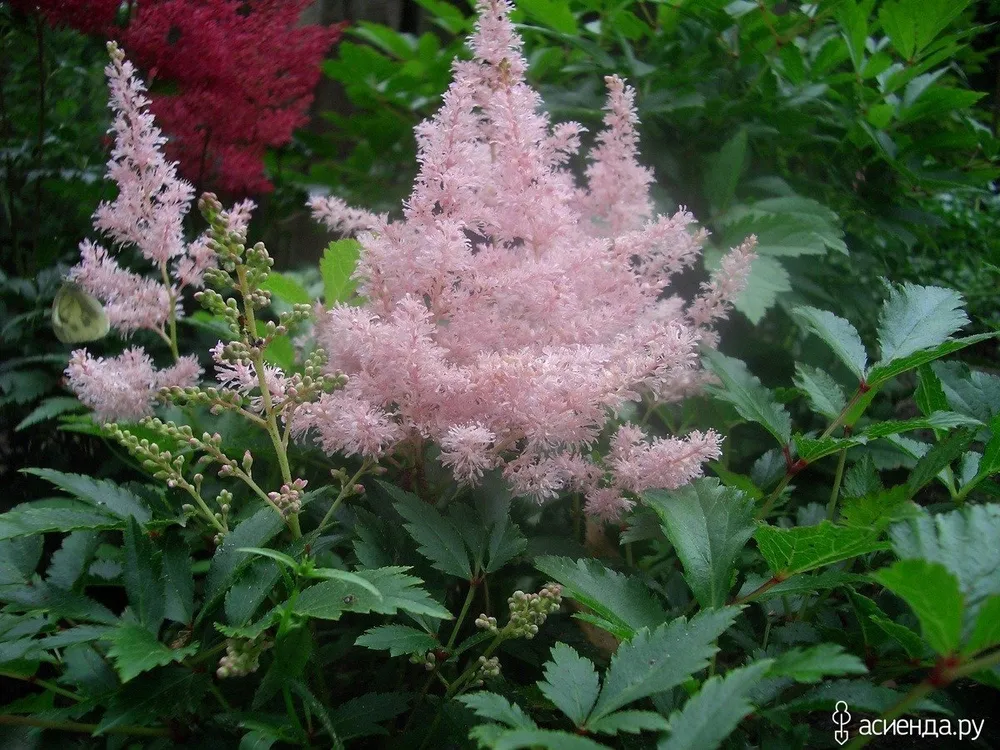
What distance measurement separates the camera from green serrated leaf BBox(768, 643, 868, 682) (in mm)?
442

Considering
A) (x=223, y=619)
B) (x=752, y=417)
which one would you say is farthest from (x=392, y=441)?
(x=752, y=417)

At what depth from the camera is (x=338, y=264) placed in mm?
767

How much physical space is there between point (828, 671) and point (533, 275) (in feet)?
1.27

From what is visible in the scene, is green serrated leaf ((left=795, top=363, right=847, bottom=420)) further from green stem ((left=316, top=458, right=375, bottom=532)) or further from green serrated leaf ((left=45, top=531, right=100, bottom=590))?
green serrated leaf ((left=45, top=531, right=100, bottom=590))

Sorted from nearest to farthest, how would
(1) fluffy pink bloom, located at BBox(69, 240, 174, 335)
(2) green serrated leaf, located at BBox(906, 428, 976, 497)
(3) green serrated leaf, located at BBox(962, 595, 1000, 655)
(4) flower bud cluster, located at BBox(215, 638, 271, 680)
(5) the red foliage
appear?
(3) green serrated leaf, located at BBox(962, 595, 1000, 655), (4) flower bud cluster, located at BBox(215, 638, 271, 680), (2) green serrated leaf, located at BBox(906, 428, 976, 497), (1) fluffy pink bloom, located at BBox(69, 240, 174, 335), (5) the red foliage

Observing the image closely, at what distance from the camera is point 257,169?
3.68 ft

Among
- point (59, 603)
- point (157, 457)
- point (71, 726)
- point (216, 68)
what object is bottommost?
point (71, 726)

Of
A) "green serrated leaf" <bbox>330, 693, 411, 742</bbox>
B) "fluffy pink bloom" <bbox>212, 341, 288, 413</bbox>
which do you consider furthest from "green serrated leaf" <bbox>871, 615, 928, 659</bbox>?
"fluffy pink bloom" <bbox>212, 341, 288, 413</bbox>

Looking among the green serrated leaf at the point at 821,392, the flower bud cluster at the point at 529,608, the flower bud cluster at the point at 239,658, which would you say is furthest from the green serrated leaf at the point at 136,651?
the green serrated leaf at the point at 821,392

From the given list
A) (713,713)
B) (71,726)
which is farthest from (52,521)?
(713,713)

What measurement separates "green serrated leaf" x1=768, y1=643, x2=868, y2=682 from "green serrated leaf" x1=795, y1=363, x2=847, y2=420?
28 centimetres

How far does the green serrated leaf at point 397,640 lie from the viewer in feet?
1.82

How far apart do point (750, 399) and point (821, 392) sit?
8cm

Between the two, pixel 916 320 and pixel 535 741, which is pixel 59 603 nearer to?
pixel 535 741
